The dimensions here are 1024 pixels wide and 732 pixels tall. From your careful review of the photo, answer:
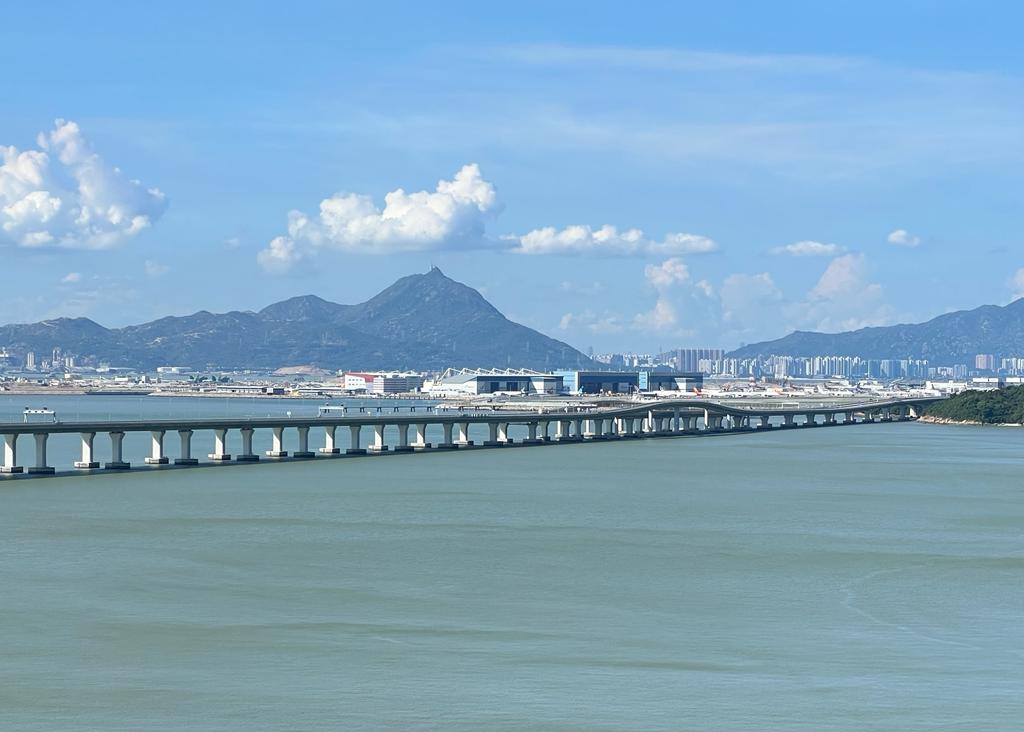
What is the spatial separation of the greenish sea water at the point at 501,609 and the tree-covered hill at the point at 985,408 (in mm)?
91314

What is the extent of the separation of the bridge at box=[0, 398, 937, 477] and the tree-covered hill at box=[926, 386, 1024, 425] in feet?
18.5

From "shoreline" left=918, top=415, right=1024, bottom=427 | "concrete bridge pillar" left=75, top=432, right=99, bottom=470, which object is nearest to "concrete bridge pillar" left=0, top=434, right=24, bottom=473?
"concrete bridge pillar" left=75, top=432, right=99, bottom=470

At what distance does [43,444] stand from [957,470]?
122ft

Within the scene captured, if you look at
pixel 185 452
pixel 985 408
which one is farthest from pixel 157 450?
pixel 985 408

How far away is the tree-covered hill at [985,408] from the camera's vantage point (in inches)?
5571

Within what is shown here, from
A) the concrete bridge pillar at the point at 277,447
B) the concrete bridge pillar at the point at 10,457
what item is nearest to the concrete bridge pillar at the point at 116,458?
the concrete bridge pillar at the point at 10,457

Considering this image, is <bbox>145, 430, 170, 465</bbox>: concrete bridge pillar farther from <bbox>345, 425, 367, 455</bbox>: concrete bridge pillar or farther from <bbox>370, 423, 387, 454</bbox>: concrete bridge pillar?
<bbox>370, 423, 387, 454</bbox>: concrete bridge pillar

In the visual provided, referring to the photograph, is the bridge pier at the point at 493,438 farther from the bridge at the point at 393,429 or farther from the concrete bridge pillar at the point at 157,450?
the concrete bridge pillar at the point at 157,450

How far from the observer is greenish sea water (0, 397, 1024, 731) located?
20891mm

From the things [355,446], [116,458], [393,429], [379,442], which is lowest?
[393,429]

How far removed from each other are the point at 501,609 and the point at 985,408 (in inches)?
4821

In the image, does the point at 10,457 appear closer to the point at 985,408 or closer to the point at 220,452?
the point at 220,452

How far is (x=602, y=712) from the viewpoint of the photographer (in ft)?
67.2

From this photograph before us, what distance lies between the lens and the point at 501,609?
92.3 feet
